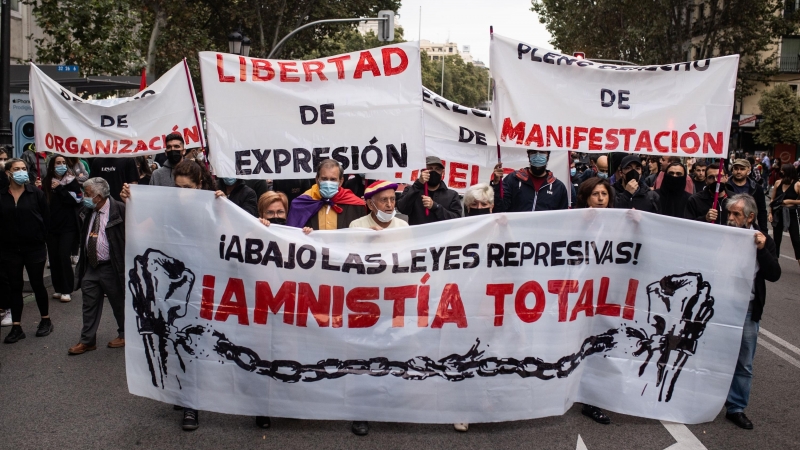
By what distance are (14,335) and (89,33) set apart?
11375 mm

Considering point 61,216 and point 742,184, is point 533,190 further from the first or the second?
point 61,216

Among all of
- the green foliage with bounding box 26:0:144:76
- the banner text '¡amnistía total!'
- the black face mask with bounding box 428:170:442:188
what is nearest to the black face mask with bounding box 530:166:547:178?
the black face mask with bounding box 428:170:442:188

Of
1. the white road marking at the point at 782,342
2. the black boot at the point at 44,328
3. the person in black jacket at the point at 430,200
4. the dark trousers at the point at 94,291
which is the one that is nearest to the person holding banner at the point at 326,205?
the person in black jacket at the point at 430,200

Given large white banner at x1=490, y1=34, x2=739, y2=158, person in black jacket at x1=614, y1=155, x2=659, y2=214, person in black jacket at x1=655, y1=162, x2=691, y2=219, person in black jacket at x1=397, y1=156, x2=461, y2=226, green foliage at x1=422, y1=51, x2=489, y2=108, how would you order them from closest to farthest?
large white banner at x1=490, y1=34, x2=739, y2=158 → person in black jacket at x1=397, y1=156, x2=461, y2=226 → person in black jacket at x1=614, y1=155, x2=659, y2=214 → person in black jacket at x1=655, y1=162, x2=691, y2=219 → green foliage at x1=422, y1=51, x2=489, y2=108

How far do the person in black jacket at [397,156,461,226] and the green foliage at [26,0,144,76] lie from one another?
37.4ft

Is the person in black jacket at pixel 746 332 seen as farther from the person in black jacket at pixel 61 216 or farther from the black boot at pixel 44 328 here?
the person in black jacket at pixel 61 216

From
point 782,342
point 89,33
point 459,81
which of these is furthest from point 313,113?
point 459,81

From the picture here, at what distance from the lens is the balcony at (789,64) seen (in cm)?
4612

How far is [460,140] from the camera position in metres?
8.52

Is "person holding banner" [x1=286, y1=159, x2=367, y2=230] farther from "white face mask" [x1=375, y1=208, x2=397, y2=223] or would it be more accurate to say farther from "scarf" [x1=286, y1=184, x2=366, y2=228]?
"white face mask" [x1=375, y1=208, x2=397, y2=223]

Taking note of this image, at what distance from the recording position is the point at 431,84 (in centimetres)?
11444

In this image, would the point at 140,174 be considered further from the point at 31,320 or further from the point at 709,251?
the point at 709,251

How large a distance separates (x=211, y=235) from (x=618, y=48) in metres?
34.7

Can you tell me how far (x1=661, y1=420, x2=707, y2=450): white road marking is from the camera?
479 centimetres
